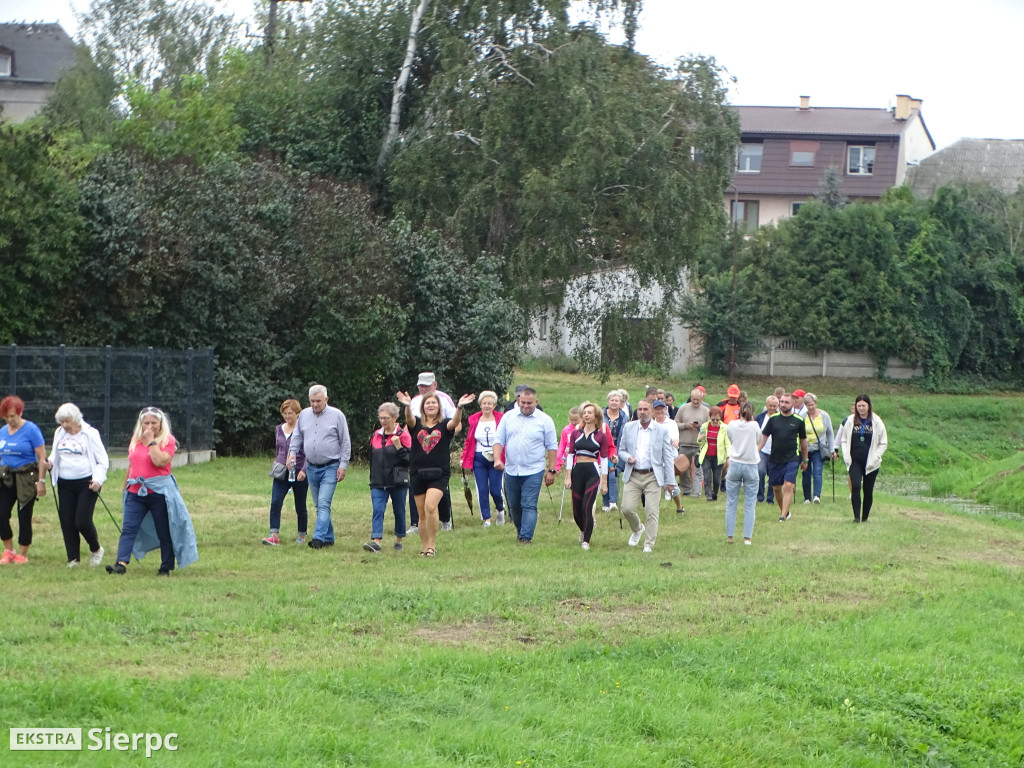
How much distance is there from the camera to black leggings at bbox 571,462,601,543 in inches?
573

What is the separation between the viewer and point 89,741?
6766 millimetres

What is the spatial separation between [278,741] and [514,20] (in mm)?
28583

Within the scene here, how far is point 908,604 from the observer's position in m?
12.1

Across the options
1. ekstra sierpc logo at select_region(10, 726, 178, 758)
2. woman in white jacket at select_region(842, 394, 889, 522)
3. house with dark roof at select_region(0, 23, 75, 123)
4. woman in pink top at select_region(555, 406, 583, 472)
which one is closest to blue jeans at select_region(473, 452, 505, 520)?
woman in pink top at select_region(555, 406, 583, 472)

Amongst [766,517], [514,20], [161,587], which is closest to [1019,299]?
[514,20]

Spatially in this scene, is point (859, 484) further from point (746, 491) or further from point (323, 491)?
point (323, 491)

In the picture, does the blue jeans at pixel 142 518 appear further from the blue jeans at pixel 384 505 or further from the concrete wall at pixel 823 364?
the concrete wall at pixel 823 364

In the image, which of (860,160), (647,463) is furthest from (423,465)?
(860,160)

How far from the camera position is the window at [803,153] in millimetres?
65625

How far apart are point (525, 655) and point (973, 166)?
6926 centimetres

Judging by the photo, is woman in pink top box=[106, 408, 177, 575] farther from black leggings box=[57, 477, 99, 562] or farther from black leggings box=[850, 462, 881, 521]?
black leggings box=[850, 462, 881, 521]

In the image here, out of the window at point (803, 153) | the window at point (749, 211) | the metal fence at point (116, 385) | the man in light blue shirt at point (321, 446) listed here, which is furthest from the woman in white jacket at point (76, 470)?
the window at point (803, 153)

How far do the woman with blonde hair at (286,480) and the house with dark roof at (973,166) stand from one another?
60857 millimetres

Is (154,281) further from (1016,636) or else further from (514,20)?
(1016,636)
